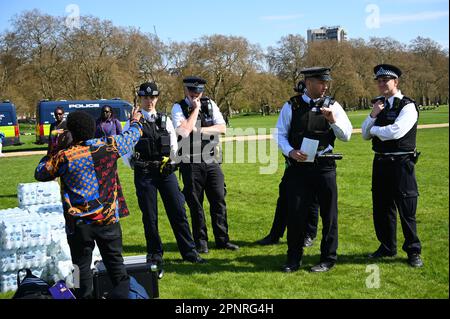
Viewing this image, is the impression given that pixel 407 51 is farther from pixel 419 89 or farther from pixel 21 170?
pixel 21 170

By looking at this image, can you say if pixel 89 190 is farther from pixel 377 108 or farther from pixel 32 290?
pixel 377 108

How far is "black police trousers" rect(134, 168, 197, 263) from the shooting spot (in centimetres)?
586

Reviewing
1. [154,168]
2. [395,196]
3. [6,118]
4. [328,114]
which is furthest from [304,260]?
[6,118]

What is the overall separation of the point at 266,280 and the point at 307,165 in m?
1.40

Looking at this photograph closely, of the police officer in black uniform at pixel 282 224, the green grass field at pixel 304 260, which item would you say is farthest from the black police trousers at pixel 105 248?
the police officer in black uniform at pixel 282 224

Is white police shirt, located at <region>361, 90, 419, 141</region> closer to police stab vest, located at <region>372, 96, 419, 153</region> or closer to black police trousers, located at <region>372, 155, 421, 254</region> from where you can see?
police stab vest, located at <region>372, 96, 419, 153</region>

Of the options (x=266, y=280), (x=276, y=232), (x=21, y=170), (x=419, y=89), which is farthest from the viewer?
(x=419, y=89)

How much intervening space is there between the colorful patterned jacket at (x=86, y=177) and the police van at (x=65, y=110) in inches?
1014

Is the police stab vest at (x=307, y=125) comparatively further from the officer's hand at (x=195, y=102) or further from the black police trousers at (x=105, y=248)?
the black police trousers at (x=105, y=248)

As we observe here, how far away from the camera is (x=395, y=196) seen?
5797mm

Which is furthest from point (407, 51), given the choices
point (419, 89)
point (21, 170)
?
point (21, 170)

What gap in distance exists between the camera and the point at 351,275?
5.45m

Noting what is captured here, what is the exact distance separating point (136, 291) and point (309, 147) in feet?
8.02
